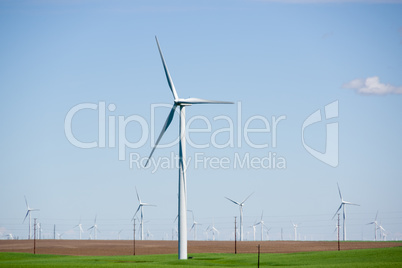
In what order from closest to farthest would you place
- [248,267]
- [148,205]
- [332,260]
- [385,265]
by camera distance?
[385,265], [248,267], [332,260], [148,205]

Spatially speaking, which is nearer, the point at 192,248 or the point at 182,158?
the point at 182,158

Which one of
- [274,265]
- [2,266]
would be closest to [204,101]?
[274,265]

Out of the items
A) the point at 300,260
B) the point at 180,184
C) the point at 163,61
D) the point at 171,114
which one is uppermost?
the point at 163,61

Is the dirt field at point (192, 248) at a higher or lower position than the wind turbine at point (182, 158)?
lower

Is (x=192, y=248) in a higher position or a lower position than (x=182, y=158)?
lower

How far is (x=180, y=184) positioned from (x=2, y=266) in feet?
67.0

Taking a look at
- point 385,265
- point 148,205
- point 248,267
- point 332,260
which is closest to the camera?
point 385,265

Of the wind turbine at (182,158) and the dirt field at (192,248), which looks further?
the dirt field at (192,248)

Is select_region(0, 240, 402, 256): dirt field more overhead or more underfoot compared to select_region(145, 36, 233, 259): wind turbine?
more underfoot

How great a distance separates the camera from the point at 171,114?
261 feet

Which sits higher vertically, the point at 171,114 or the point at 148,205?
the point at 171,114

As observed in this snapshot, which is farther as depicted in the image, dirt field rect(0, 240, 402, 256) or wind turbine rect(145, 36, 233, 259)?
dirt field rect(0, 240, 402, 256)

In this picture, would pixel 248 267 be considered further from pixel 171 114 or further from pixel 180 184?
pixel 171 114

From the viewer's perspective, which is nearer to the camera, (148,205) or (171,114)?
(171,114)
